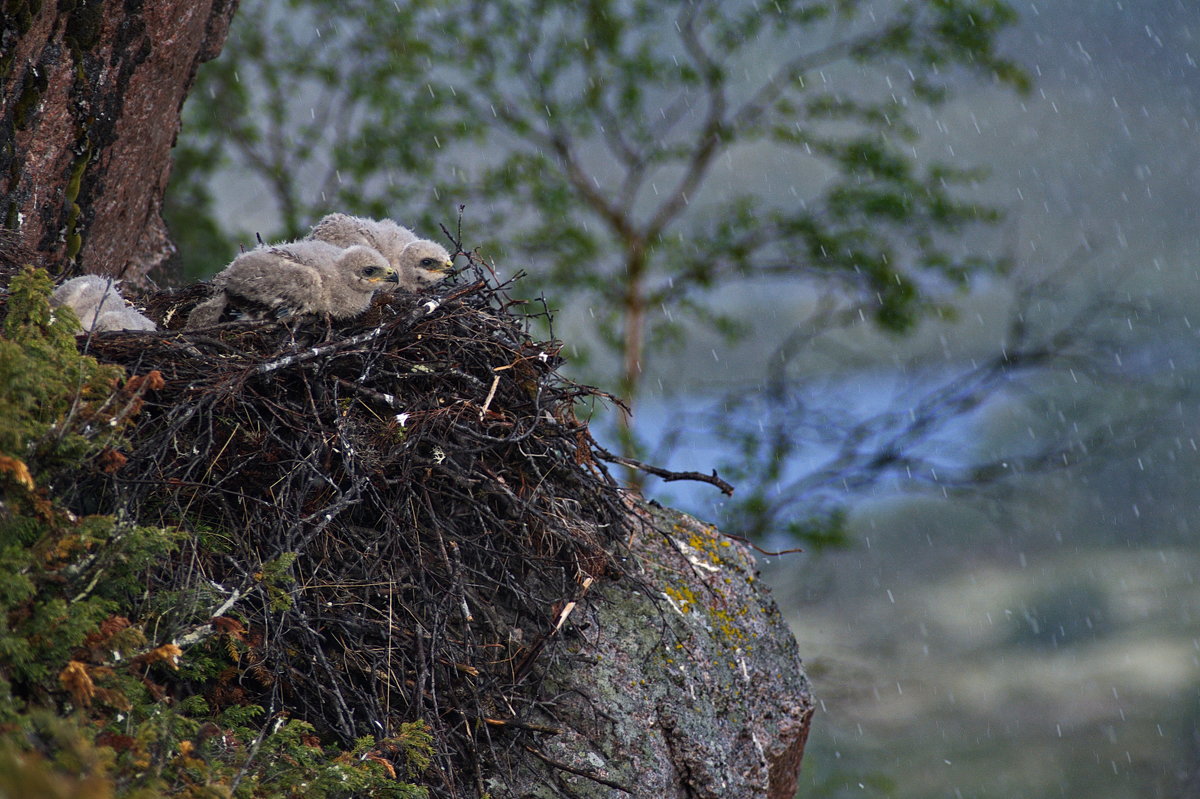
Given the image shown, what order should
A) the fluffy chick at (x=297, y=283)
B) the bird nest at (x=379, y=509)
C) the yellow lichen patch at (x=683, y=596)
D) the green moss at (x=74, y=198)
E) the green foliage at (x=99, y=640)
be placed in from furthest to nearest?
1. the green moss at (x=74, y=198)
2. the yellow lichen patch at (x=683, y=596)
3. the fluffy chick at (x=297, y=283)
4. the bird nest at (x=379, y=509)
5. the green foliage at (x=99, y=640)

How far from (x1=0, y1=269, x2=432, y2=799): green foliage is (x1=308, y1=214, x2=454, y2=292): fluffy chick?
5.69ft

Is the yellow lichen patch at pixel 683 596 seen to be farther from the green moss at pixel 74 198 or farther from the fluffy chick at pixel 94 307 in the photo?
the green moss at pixel 74 198

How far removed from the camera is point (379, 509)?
3.50 meters

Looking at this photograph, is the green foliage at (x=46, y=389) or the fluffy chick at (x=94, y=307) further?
the fluffy chick at (x=94, y=307)

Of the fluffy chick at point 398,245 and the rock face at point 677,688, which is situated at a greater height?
the fluffy chick at point 398,245

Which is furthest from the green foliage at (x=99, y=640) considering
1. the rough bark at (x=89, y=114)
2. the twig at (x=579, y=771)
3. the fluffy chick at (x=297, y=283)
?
the rough bark at (x=89, y=114)

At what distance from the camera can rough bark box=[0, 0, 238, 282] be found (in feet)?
14.1

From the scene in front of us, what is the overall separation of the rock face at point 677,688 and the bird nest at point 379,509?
174 mm

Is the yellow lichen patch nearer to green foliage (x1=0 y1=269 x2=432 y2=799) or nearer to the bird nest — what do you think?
the bird nest

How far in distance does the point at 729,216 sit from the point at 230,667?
420 inches

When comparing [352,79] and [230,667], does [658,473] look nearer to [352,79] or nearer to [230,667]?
[230,667]

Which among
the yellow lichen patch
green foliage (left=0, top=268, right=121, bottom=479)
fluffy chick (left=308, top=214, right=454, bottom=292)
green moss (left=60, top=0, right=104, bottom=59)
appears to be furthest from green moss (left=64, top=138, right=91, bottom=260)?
the yellow lichen patch

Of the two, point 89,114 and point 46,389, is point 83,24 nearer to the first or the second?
point 89,114

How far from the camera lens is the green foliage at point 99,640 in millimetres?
2256
